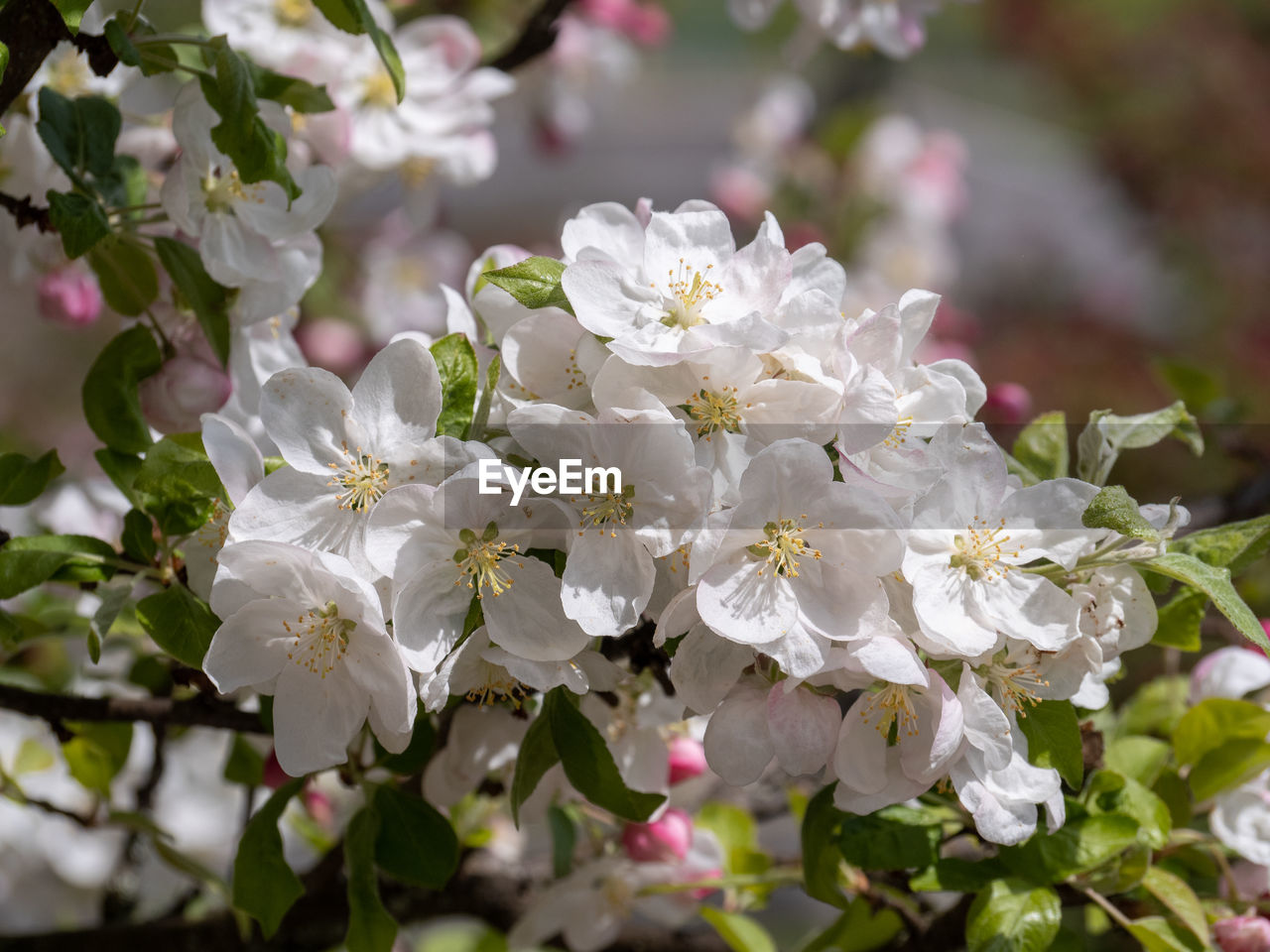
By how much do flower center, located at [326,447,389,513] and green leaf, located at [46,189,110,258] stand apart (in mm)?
185

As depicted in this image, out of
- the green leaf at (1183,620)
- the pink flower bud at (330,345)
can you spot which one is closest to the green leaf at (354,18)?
the green leaf at (1183,620)

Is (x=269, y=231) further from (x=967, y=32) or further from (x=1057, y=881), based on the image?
(x=967, y=32)

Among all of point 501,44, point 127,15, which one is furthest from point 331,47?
point 501,44

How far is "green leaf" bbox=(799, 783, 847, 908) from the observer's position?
1.93ft

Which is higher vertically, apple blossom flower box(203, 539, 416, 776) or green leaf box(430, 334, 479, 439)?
green leaf box(430, 334, 479, 439)

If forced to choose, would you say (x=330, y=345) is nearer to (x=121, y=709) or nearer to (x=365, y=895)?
(x=121, y=709)

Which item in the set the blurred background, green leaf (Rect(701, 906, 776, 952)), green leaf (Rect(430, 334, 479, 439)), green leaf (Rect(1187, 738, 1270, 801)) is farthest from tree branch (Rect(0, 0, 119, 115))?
green leaf (Rect(1187, 738, 1270, 801))

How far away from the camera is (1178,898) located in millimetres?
576

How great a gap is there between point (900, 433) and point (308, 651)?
0.26 meters

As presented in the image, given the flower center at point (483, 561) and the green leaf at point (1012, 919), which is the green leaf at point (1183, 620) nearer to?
the green leaf at point (1012, 919)

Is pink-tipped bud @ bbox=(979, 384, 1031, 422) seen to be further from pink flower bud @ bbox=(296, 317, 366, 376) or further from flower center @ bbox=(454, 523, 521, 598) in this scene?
pink flower bud @ bbox=(296, 317, 366, 376)

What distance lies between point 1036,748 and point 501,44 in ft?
3.68

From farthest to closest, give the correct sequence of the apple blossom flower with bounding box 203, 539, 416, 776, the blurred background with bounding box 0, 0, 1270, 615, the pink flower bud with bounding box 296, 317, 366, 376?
1. the blurred background with bounding box 0, 0, 1270, 615
2. the pink flower bud with bounding box 296, 317, 366, 376
3. the apple blossom flower with bounding box 203, 539, 416, 776

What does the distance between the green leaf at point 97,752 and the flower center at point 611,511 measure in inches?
17.8
